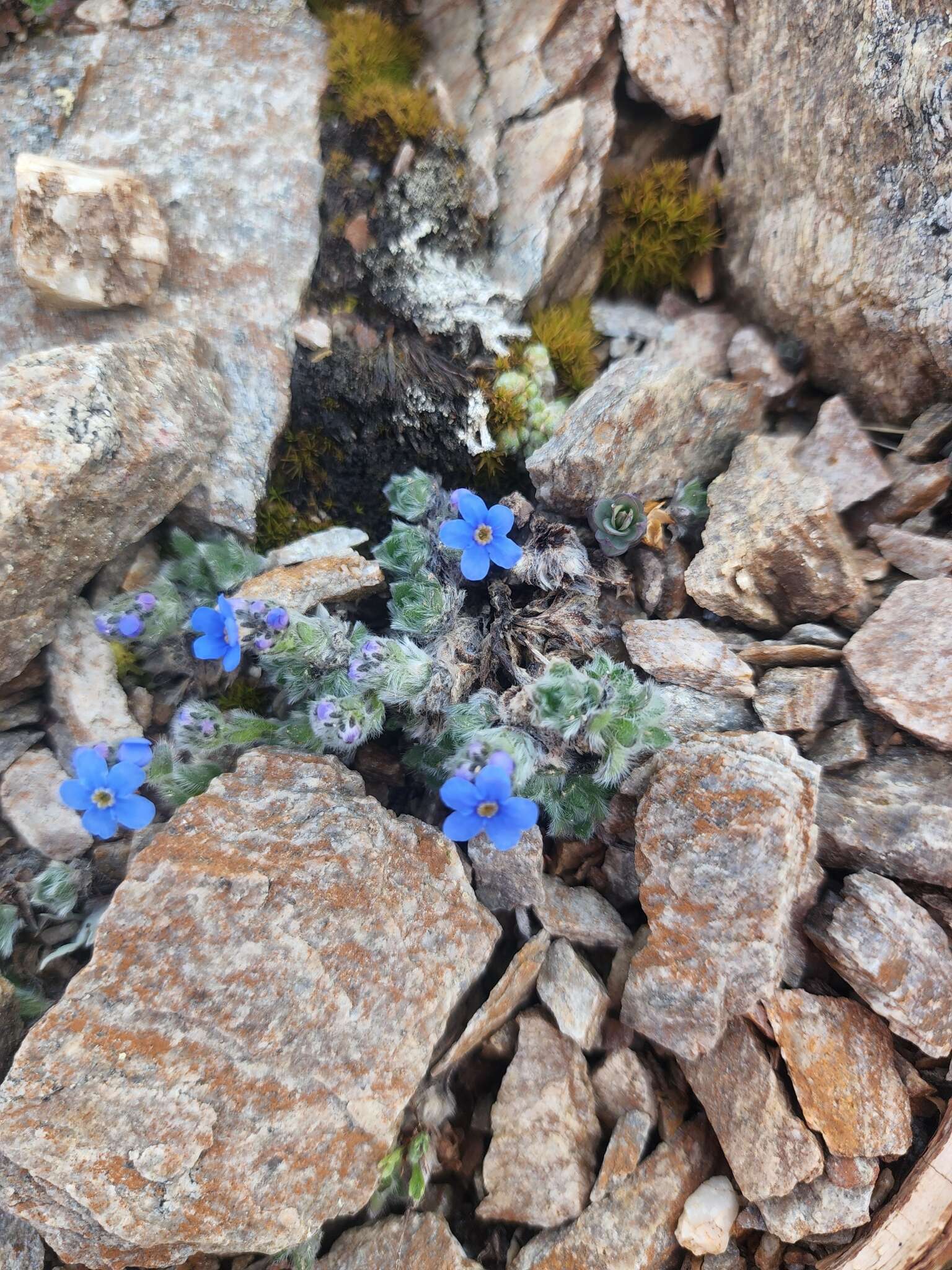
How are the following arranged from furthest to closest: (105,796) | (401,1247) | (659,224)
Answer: (659,224) → (105,796) → (401,1247)

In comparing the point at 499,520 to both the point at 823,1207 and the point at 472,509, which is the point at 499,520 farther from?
the point at 823,1207

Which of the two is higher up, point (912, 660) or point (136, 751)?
point (912, 660)

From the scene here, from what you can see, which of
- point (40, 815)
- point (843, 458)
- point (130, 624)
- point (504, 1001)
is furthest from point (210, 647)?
point (843, 458)

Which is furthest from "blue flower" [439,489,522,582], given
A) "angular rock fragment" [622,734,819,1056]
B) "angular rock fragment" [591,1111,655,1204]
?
"angular rock fragment" [591,1111,655,1204]

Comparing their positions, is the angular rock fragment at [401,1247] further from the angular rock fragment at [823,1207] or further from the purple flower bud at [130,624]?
the purple flower bud at [130,624]

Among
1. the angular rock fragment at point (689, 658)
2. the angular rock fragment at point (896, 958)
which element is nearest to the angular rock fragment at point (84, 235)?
the angular rock fragment at point (689, 658)

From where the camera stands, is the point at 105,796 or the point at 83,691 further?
the point at 83,691
